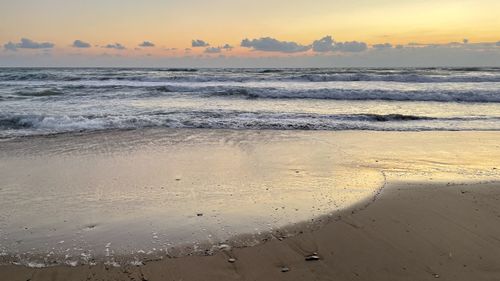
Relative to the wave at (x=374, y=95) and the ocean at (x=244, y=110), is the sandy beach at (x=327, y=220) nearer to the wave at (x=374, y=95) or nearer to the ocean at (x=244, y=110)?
the ocean at (x=244, y=110)

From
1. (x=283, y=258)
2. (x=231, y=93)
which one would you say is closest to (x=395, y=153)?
(x=283, y=258)

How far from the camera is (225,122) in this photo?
12.4 meters

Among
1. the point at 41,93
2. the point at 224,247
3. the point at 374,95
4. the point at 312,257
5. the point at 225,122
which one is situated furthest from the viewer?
the point at 374,95

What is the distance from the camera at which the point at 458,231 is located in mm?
4590


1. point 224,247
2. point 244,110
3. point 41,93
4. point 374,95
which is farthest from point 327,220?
point 41,93

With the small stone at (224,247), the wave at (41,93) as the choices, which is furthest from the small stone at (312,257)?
the wave at (41,93)

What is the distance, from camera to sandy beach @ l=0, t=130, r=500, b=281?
3680 mm

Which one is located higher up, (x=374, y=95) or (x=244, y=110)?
(x=374, y=95)

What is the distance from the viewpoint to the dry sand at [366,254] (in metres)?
3.60

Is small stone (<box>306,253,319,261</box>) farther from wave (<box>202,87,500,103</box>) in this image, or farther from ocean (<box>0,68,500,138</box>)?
wave (<box>202,87,500,103</box>)

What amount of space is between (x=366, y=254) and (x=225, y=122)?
8795 mm

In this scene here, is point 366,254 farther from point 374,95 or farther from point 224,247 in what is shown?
point 374,95

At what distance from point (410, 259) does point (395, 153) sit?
491 centimetres

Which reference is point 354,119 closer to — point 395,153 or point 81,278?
point 395,153
